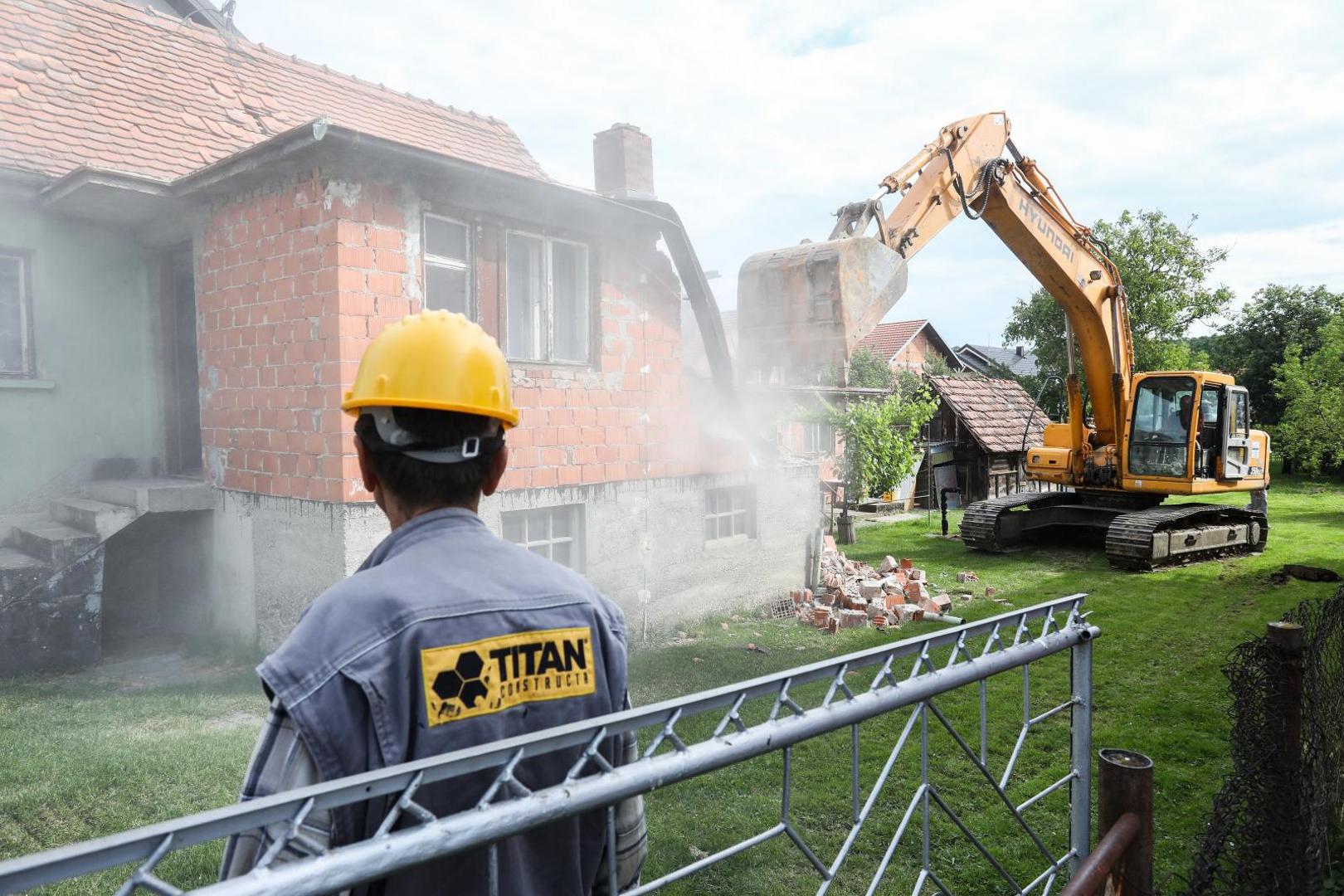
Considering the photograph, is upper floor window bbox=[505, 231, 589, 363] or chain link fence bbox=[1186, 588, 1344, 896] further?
upper floor window bbox=[505, 231, 589, 363]

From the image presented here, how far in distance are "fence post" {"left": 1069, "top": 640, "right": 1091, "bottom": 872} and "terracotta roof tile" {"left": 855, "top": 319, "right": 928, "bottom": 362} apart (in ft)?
121

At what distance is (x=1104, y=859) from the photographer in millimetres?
2291

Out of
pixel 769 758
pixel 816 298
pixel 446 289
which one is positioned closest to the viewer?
pixel 769 758

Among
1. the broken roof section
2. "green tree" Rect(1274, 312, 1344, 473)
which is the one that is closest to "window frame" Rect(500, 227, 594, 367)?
the broken roof section

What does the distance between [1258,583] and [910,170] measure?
7711mm

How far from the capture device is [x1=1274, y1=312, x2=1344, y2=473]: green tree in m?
26.5

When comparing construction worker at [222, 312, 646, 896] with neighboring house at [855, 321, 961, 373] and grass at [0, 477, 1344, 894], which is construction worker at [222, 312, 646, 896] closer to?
grass at [0, 477, 1344, 894]

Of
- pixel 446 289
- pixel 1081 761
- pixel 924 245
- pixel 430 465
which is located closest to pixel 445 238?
pixel 446 289

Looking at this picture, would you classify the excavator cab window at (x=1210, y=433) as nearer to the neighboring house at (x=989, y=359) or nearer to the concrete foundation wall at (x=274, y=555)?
the concrete foundation wall at (x=274, y=555)

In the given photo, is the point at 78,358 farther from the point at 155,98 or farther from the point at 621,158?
the point at 621,158

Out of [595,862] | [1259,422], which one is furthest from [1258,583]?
[1259,422]

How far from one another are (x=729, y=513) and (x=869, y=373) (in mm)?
21631

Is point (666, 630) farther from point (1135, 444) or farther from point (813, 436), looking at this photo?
point (813, 436)

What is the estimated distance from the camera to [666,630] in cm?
919
